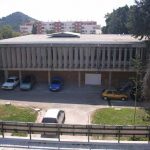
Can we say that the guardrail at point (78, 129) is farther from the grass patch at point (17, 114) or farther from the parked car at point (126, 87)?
the parked car at point (126, 87)

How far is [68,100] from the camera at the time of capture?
1433 inches

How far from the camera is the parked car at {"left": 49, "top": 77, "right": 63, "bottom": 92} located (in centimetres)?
3999

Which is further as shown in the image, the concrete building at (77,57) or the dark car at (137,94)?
the concrete building at (77,57)

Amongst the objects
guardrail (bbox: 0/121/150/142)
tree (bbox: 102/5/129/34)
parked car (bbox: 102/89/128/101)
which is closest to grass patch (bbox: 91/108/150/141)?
parked car (bbox: 102/89/128/101)

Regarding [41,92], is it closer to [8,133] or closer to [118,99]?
[118,99]

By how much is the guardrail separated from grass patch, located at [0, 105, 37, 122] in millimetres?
8026

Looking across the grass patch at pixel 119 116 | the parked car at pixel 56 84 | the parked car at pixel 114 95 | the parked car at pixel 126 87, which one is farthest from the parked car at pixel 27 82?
the grass patch at pixel 119 116

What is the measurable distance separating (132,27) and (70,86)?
1200 centimetres

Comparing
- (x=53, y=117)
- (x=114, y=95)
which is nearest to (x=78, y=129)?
(x=53, y=117)

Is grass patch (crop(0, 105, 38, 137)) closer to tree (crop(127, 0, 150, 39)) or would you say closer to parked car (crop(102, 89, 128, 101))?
parked car (crop(102, 89, 128, 101))

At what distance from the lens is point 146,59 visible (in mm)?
40188

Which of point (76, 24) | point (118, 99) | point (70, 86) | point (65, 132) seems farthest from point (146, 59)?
point (76, 24)

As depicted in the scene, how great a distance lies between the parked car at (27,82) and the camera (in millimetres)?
40344

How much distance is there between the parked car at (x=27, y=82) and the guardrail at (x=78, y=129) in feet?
63.2
